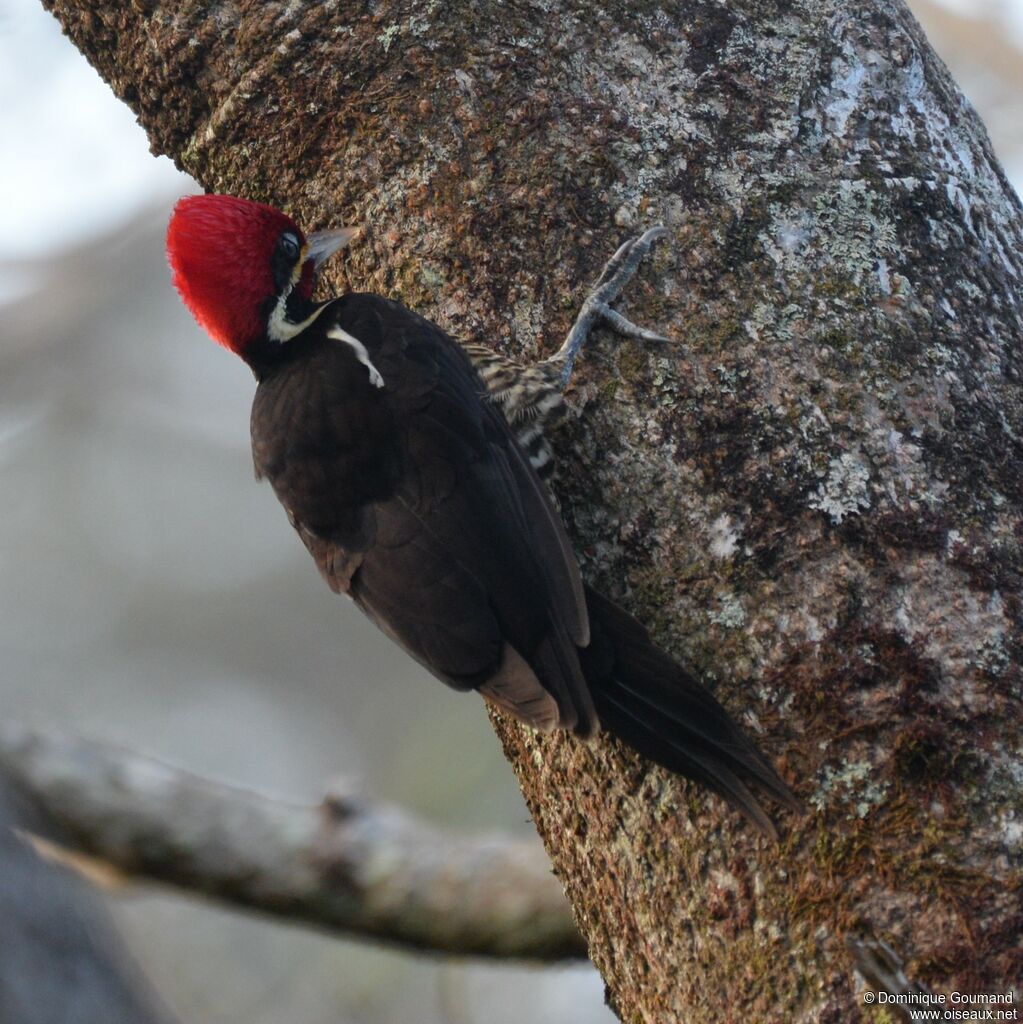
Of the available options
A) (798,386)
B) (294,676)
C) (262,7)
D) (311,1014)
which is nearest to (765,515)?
(798,386)

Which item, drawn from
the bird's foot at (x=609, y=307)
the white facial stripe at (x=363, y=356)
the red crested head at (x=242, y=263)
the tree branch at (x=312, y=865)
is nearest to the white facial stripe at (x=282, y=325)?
the red crested head at (x=242, y=263)

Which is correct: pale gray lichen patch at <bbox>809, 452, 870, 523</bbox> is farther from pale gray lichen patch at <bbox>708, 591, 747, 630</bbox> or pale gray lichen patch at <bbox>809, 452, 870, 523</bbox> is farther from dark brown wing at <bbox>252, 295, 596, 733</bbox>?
dark brown wing at <bbox>252, 295, 596, 733</bbox>

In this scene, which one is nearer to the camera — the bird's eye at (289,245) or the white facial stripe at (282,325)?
the bird's eye at (289,245)

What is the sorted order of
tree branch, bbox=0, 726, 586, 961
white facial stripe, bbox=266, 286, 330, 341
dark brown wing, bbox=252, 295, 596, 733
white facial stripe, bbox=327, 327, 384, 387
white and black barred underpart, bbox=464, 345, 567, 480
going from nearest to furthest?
dark brown wing, bbox=252, 295, 596, 733
white and black barred underpart, bbox=464, 345, 567, 480
white facial stripe, bbox=327, 327, 384, 387
white facial stripe, bbox=266, 286, 330, 341
tree branch, bbox=0, 726, 586, 961

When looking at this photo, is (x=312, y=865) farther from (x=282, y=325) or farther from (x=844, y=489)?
(x=844, y=489)

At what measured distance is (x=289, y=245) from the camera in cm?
287

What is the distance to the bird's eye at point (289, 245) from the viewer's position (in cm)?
285

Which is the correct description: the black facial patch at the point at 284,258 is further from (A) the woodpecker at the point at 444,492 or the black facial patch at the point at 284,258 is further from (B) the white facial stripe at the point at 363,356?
(B) the white facial stripe at the point at 363,356

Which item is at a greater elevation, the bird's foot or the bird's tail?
the bird's foot

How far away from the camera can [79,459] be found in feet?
30.9

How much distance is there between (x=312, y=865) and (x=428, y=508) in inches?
62.6

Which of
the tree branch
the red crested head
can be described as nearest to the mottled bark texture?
the red crested head

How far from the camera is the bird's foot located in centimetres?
240

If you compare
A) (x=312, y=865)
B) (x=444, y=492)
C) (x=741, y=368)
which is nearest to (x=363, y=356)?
(x=444, y=492)
